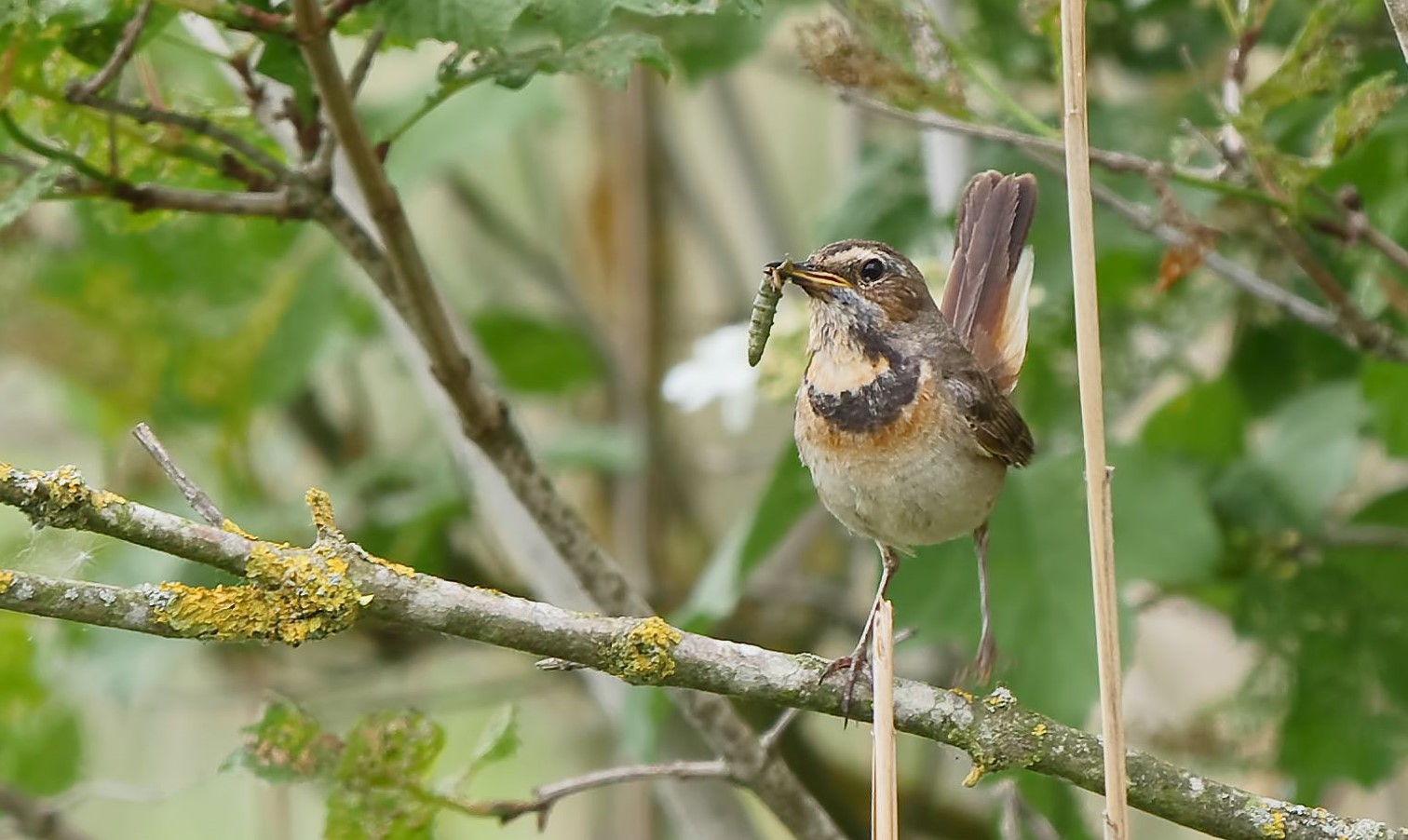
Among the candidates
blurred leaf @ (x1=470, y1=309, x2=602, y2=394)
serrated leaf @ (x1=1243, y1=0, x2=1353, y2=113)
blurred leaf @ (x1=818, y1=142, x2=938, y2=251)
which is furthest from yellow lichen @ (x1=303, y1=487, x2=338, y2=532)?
blurred leaf @ (x1=470, y1=309, x2=602, y2=394)

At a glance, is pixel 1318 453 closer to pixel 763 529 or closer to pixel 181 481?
pixel 763 529

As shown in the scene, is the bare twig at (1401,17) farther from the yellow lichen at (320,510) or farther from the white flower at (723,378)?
the white flower at (723,378)

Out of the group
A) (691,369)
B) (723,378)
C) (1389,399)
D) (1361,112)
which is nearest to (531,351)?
(691,369)

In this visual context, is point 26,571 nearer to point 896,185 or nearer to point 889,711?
point 889,711

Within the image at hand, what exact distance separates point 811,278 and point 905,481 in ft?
0.96

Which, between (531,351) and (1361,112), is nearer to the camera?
(1361,112)

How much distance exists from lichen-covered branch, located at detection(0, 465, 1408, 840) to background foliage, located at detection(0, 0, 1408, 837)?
0.12 metres

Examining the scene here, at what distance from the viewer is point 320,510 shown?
1.36 metres

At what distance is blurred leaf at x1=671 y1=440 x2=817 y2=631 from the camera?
7.95 ft

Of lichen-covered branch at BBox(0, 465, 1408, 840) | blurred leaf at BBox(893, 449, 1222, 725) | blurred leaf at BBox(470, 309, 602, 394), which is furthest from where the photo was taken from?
blurred leaf at BBox(470, 309, 602, 394)

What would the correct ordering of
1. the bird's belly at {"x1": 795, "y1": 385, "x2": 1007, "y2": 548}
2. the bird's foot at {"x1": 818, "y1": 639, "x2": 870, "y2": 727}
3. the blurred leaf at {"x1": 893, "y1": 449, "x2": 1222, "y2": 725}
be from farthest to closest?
the blurred leaf at {"x1": 893, "y1": 449, "x2": 1222, "y2": 725} → the bird's belly at {"x1": 795, "y1": 385, "x2": 1007, "y2": 548} → the bird's foot at {"x1": 818, "y1": 639, "x2": 870, "y2": 727}

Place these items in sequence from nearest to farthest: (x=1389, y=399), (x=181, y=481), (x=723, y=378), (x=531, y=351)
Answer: (x=181, y=481), (x=1389, y=399), (x=723, y=378), (x=531, y=351)

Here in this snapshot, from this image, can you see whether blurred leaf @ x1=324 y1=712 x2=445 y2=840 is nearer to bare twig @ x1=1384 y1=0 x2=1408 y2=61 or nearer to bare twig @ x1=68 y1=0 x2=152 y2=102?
bare twig @ x1=68 y1=0 x2=152 y2=102

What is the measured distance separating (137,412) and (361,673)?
0.94m
